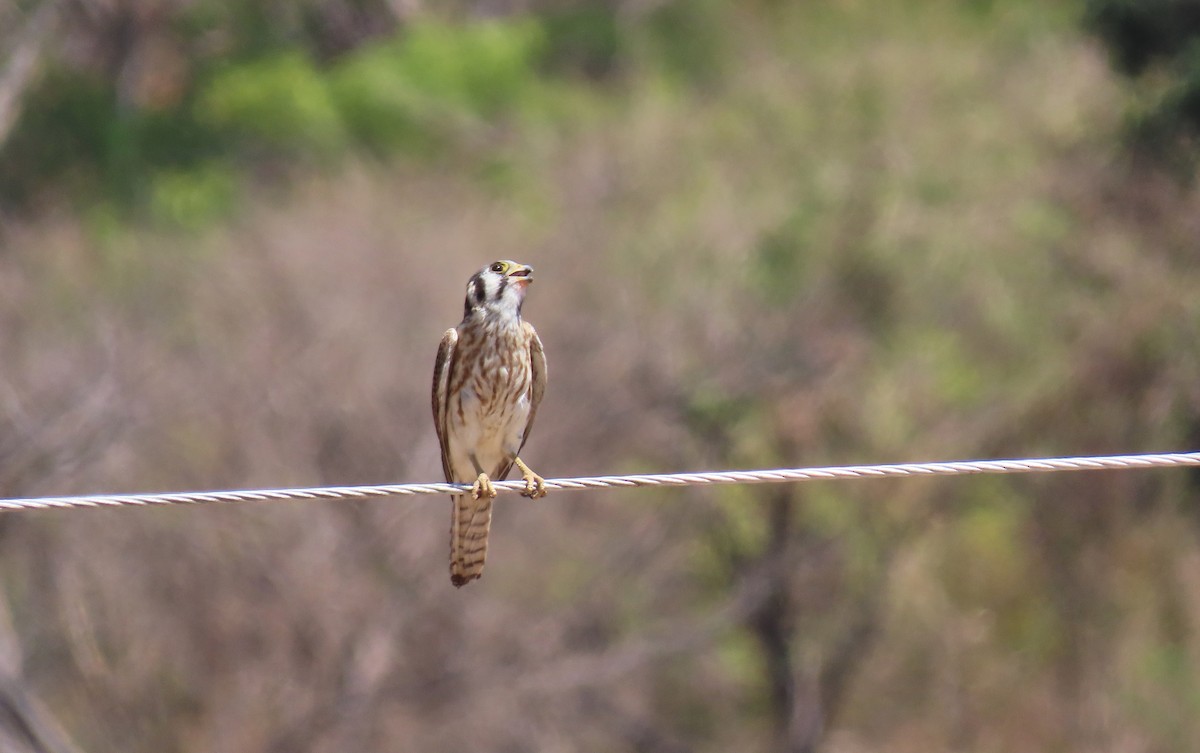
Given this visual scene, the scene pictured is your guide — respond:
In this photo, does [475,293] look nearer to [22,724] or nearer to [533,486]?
[533,486]

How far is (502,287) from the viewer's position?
30.7ft

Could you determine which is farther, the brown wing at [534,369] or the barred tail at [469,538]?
the brown wing at [534,369]

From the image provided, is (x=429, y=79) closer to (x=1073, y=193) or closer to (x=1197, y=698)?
(x=1073, y=193)

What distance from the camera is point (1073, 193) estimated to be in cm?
2659

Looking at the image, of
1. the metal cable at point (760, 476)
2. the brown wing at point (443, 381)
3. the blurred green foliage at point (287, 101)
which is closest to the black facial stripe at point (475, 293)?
the brown wing at point (443, 381)

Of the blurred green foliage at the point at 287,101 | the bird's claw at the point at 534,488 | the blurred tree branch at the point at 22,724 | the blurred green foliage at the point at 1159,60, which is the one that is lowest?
the blurred tree branch at the point at 22,724

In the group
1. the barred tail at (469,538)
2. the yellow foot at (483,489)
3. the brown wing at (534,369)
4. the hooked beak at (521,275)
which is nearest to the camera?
the yellow foot at (483,489)

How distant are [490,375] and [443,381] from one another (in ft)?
1.06

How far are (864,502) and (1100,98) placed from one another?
23.8ft

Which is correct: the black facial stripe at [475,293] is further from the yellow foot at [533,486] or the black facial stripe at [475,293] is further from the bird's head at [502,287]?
the yellow foot at [533,486]

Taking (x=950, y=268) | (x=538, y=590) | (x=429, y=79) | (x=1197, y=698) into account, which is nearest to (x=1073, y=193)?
(x=950, y=268)

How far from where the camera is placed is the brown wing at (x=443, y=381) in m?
9.49

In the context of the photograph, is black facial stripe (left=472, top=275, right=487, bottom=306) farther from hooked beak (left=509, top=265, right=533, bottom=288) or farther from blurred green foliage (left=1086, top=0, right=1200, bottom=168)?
blurred green foliage (left=1086, top=0, right=1200, bottom=168)

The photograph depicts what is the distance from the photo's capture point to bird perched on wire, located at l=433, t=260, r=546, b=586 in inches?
368
